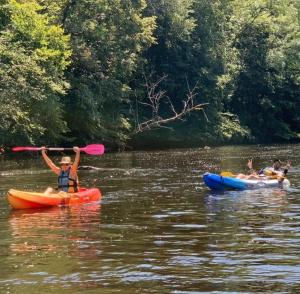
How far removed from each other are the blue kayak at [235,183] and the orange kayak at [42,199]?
3.80 m

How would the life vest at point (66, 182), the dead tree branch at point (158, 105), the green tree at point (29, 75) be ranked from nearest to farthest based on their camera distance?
the life vest at point (66, 182), the green tree at point (29, 75), the dead tree branch at point (158, 105)

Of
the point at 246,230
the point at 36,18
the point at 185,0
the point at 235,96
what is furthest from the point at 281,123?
the point at 246,230

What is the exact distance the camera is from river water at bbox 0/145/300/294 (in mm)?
8273

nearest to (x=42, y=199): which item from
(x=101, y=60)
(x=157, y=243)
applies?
(x=157, y=243)

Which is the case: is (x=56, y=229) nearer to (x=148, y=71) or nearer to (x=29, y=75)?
(x=29, y=75)

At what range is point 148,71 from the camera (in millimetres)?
47562

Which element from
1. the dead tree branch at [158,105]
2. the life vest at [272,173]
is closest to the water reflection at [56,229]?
the life vest at [272,173]

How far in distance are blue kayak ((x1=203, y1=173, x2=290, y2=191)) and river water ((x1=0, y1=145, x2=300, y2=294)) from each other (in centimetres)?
28

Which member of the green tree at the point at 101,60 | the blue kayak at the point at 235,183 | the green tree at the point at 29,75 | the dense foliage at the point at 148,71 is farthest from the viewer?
the green tree at the point at 101,60

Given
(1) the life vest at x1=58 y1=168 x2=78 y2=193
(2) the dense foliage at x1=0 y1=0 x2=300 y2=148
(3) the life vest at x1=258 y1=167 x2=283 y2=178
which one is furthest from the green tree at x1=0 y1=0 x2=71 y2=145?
(1) the life vest at x1=58 y1=168 x2=78 y2=193

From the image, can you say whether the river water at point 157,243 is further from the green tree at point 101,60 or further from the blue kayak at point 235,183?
the green tree at point 101,60

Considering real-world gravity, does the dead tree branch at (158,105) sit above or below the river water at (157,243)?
above

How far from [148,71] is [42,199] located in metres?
33.3

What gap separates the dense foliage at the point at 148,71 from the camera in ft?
106
